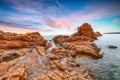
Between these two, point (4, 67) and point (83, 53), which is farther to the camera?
point (83, 53)

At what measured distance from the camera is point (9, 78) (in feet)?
47.0

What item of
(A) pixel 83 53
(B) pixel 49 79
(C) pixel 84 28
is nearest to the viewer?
(B) pixel 49 79

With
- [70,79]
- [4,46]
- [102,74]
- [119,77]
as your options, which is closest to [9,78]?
[70,79]

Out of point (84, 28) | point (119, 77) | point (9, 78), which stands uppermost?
point (84, 28)

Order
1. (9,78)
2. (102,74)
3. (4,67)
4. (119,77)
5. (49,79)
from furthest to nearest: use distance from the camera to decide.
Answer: (102,74), (119,77), (4,67), (49,79), (9,78)

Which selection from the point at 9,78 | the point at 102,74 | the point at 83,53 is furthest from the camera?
the point at 83,53

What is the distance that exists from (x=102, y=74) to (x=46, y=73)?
1339cm

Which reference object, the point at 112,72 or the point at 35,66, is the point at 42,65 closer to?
the point at 35,66

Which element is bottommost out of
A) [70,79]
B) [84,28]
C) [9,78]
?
[70,79]

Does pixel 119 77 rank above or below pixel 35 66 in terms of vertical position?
below

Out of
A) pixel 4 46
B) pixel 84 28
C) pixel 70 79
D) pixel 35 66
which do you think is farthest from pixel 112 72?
pixel 84 28

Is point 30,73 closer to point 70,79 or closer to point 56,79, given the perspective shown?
point 56,79

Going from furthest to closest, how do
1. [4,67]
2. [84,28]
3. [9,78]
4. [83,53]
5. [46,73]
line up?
[84,28], [83,53], [4,67], [46,73], [9,78]

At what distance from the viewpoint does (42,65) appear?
2116 centimetres
